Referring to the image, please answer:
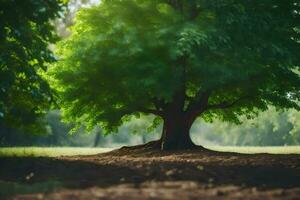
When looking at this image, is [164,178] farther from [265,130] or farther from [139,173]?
[265,130]

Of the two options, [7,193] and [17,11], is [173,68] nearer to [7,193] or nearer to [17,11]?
[17,11]

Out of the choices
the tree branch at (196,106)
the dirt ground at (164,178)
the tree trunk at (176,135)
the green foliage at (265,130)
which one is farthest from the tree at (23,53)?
the green foliage at (265,130)

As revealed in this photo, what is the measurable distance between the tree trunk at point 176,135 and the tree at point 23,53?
7.15 meters

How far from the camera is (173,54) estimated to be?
749 inches

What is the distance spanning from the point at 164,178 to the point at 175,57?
23.5ft

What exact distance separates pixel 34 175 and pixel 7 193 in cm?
366

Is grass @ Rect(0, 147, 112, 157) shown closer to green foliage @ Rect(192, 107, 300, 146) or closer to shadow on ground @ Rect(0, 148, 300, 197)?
shadow on ground @ Rect(0, 148, 300, 197)

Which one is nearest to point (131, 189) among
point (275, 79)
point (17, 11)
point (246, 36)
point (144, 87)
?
point (17, 11)

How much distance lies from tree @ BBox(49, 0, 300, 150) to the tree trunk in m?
0.05

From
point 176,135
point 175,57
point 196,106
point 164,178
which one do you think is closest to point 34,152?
point 176,135

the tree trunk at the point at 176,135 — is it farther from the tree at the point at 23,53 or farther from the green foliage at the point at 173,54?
the tree at the point at 23,53

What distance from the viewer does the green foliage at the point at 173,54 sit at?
804 inches

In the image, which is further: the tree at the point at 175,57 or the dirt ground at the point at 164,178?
the tree at the point at 175,57

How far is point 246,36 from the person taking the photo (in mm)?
21266
